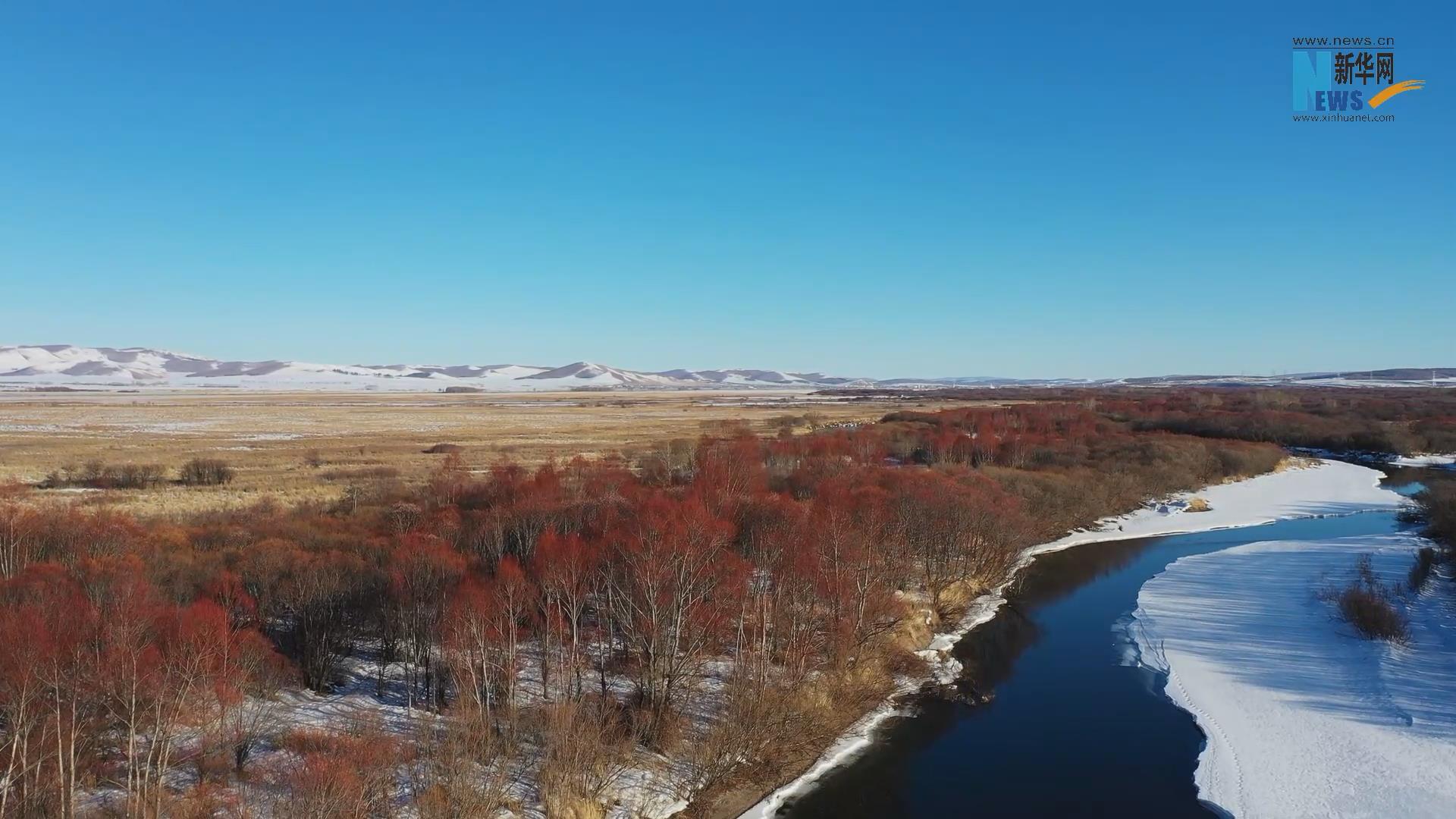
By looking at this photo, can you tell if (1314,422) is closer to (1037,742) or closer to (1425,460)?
(1425,460)

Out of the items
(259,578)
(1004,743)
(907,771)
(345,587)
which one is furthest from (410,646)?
(1004,743)

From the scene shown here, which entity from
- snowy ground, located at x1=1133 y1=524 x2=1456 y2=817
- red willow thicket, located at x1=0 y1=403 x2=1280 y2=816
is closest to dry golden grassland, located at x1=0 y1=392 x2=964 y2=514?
red willow thicket, located at x1=0 y1=403 x2=1280 y2=816

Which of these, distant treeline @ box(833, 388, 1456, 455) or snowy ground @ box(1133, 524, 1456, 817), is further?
distant treeline @ box(833, 388, 1456, 455)

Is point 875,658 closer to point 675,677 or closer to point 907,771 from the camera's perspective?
point 907,771

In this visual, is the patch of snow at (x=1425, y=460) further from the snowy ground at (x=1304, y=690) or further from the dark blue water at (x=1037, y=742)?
the dark blue water at (x=1037, y=742)

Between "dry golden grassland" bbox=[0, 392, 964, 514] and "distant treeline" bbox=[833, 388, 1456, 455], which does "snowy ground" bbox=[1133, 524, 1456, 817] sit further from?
"distant treeline" bbox=[833, 388, 1456, 455]

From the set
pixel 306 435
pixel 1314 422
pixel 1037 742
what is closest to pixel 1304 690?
pixel 1037 742
